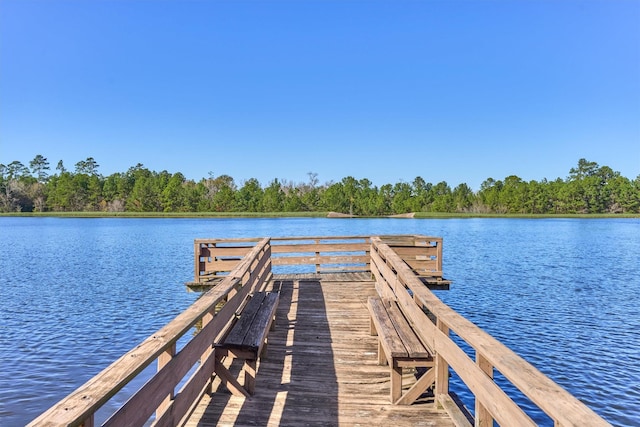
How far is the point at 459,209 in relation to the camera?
311 feet

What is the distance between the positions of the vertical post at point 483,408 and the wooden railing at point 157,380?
2043 mm

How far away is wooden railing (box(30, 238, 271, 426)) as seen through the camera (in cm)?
167

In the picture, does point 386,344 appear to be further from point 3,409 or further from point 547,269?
point 547,269

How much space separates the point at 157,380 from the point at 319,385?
2272 millimetres

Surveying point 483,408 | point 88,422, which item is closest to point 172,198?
point 483,408

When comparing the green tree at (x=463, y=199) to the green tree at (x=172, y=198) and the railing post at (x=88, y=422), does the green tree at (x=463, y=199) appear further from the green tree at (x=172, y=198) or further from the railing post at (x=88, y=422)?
the railing post at (x=88, y=422)

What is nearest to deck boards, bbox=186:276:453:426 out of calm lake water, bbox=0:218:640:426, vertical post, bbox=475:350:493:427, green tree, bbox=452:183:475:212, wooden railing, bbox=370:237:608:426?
wooden railing, bbox=370:237:608:426

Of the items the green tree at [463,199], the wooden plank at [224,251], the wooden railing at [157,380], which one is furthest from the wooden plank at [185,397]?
the green tree at [463,199]

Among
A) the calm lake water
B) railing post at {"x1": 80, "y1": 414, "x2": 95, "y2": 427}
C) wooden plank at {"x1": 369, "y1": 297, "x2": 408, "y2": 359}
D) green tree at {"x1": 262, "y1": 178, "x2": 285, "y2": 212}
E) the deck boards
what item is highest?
green tree at {"x1": 262, "y1": 178, "x2": 285, "y2": 212}

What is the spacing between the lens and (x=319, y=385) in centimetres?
432

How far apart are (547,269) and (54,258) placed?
89.0 feet

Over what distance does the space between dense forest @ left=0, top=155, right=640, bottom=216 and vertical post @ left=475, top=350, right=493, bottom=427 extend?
305 feet

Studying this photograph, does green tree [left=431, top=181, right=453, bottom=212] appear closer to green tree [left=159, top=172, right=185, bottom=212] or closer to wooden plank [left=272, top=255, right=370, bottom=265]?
green tree [left=159, top=172, right=185, bottom=212]

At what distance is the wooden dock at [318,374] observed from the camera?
2.01 meters
